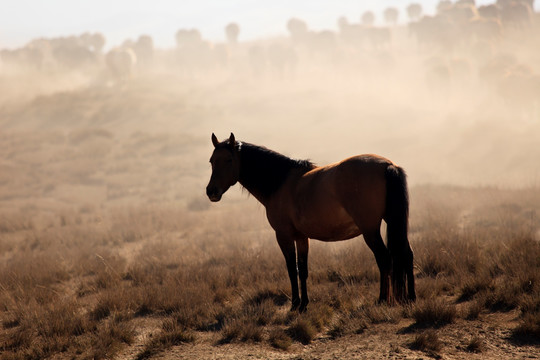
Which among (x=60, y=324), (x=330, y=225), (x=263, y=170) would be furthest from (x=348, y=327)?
(x=60, y=324)

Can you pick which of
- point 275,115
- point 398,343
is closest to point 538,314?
point 398,343

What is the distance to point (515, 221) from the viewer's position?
539 inches

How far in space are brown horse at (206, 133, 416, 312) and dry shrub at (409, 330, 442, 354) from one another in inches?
37.0

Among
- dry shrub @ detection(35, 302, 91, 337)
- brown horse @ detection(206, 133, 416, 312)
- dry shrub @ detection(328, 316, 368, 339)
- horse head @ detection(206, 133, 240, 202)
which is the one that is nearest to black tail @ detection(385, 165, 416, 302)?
brown horse @ detection(206, 133, 416, 312)

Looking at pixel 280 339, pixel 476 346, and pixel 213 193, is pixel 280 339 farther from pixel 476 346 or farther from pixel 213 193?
Result: pixel 213 193

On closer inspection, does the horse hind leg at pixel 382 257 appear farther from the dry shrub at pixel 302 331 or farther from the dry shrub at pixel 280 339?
the dry shrub at pixel 280 339

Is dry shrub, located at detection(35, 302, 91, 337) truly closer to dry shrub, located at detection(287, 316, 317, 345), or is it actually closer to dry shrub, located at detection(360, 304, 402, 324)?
dry shrub, located at detection(287, 316, 317, 345)

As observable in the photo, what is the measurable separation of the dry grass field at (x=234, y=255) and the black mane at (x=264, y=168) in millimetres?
1731

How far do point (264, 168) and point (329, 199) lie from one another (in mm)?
1386

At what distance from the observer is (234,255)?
11328mm

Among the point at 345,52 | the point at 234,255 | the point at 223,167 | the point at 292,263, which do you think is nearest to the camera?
the point at 292,263

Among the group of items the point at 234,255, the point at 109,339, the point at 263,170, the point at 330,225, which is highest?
the point at 263,170

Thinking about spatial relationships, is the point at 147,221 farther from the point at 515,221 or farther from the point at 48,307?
the point at 515,221

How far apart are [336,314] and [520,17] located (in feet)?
308
